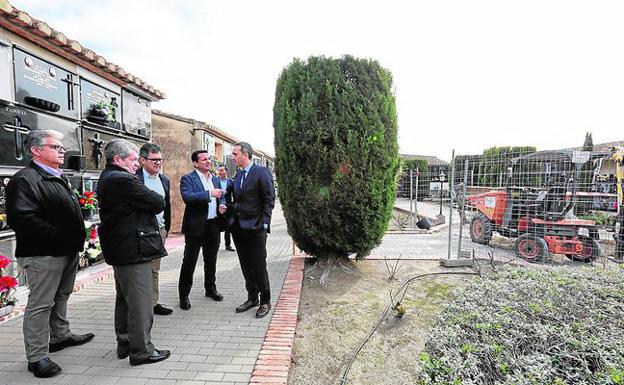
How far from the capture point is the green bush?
7.92 feet

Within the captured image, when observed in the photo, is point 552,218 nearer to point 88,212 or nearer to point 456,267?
point 456,267

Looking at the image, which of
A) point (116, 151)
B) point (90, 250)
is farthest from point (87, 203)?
point (116, 151)

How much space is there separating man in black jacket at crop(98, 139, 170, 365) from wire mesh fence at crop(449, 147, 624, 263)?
5.10 metres

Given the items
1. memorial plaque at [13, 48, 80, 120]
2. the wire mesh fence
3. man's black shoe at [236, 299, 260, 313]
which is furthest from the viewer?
the wire mesh fence

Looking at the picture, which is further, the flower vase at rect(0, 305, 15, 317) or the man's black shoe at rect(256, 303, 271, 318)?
the man's black shoe at rect(256, 303, 271, 318)

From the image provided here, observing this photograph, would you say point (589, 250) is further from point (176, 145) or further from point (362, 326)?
point (176, 145)

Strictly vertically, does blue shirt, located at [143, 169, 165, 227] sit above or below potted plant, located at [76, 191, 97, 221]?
above

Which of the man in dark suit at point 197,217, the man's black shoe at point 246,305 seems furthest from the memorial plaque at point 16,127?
the man's black shoe at point 246,305

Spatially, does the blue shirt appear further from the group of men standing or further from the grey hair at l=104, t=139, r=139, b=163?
the grey hair at l=104, t=139, r=139, b=163

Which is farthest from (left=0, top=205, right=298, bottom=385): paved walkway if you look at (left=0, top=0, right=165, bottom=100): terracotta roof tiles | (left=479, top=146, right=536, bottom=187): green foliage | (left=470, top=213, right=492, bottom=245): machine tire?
(left=470, top=213, right=492, bottom=245): machine tire

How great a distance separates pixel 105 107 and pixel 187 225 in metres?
3.61

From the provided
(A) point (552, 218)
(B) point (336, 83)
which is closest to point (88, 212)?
(B) point (336, 83)

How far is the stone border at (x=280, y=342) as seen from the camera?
7.95 feet

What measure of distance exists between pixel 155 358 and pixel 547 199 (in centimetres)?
760
